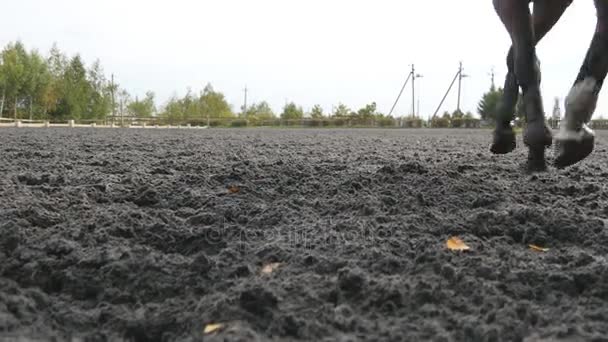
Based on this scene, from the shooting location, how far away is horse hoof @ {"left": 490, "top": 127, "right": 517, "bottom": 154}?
441 cm

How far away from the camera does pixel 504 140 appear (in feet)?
14.5

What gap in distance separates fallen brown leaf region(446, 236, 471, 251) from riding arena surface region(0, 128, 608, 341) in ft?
0.10

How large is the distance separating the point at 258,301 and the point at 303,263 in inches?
16.1

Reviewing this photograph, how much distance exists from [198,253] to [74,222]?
81cm

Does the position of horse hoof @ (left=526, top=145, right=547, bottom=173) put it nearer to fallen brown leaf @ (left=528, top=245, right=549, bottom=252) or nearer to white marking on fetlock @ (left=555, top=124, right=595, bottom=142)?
white marking on fetlock @ (left=555, top=124, right=595, bottom=142)

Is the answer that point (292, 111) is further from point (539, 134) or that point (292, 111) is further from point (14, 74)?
point (539, 134)

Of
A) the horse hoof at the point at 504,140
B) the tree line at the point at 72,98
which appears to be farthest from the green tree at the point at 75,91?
the horse hoof at the point at 504,140

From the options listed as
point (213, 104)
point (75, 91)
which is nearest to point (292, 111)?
point (213, 104)

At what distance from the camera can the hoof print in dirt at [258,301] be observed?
161cm

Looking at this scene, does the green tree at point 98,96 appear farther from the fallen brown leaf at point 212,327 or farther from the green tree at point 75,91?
the fallen brown leaf at point 212,327

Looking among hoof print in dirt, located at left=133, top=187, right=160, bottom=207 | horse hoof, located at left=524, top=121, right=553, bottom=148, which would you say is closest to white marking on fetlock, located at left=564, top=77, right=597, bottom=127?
horse hoof, located at left=524, top=121, right=553, bottom=148

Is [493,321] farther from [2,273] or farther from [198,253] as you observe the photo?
[2,273]

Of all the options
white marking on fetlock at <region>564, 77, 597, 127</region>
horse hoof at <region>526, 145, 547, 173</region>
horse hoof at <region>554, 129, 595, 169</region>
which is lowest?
horse hoof at <region>526, 145, 547, 173</region>

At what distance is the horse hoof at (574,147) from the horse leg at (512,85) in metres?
1.25
